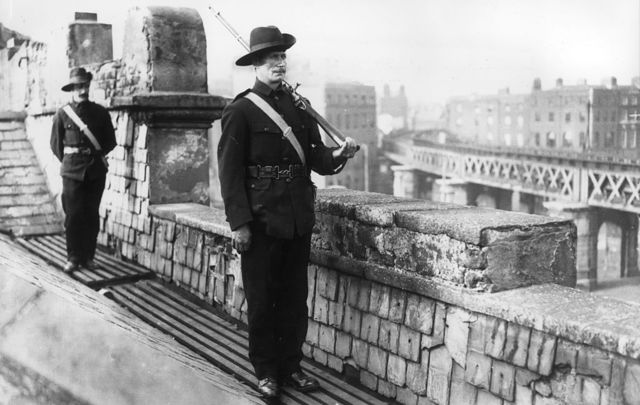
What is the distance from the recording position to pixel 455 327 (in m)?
3.63

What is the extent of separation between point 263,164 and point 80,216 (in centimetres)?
347

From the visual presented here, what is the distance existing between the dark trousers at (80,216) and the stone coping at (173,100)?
0.78m

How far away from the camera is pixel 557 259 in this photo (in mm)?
3732

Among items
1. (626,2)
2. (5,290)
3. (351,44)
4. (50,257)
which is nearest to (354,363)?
(5,290)

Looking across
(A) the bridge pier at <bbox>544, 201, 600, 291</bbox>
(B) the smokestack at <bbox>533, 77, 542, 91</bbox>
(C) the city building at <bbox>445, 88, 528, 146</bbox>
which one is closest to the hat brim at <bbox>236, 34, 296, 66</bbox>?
(A) the bridge pier at <bbox>544, 201, 600, 291</bbox>

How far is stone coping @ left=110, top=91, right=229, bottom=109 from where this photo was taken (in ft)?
22.7

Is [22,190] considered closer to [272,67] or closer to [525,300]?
[272,67]

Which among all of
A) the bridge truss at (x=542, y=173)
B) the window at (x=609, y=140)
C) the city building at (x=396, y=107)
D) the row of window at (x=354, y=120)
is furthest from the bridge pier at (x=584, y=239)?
the city building at (x=396, y=107)

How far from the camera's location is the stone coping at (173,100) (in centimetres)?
691

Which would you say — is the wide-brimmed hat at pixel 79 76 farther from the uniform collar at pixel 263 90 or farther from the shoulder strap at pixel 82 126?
the uniform collar at pixel 263 90

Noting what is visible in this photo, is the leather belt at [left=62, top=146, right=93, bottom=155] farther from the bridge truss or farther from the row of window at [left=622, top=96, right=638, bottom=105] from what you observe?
the row of window at [left=622, top=96, right=638, bottom=105]

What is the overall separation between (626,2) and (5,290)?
4260cm

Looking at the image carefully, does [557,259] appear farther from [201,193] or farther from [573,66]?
[573,66]

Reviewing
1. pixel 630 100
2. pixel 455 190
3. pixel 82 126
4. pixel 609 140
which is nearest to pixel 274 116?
pixel 82 126
